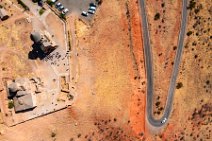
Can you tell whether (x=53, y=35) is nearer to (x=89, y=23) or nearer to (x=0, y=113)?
(x=89, y=23)

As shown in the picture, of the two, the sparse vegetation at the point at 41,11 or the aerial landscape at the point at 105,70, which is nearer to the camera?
the aerial landscape at the point at 105,70

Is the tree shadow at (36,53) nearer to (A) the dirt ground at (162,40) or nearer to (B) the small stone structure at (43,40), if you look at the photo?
(B) the small stone structure at (43,40)

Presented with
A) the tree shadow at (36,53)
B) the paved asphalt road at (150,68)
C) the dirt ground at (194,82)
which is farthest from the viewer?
the dirt ground at (194,82)

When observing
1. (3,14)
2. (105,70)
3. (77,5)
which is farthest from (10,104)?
(77,5)

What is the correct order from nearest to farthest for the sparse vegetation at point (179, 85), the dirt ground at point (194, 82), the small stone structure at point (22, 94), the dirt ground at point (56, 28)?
the small stone structure at point (22, 94)
the dirt ground at point (56, 28)
the dirt ground at point (194, 82)
the sparse vegetation at point (179, 85)

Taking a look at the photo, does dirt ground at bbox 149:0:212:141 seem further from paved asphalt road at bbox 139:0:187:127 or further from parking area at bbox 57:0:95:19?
parking area at bbox 57:0:95:19

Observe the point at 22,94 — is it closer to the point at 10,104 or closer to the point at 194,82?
the point at 10,104

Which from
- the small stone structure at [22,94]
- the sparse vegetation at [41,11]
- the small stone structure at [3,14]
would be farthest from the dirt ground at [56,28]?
the small stone structure at [22,94]

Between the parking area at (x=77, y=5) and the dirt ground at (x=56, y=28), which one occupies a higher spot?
the parking area at (x=77, y=5)

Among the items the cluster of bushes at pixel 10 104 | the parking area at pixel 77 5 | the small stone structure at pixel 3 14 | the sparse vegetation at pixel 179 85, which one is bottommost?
the cluster of bushes at pixel 10 104
